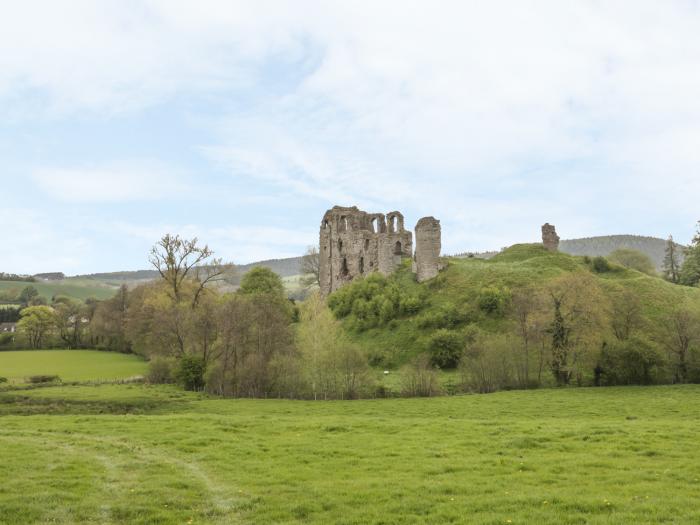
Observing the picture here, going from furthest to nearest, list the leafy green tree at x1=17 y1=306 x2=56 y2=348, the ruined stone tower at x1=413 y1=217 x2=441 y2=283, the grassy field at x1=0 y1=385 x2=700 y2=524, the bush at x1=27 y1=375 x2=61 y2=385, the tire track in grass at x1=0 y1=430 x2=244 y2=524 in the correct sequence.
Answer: the leafy green tree at x1=17 y1=306 x2=56 y2=348 < the ruined stone tower at x1=413 y1=217 x2=441 y2=283 < the bush at x1=27 y1=375 x2=61 y2=385 < the tire track in grass at x1=0 y1=430 x2=244 y2=524 < the grassy field at x1=0 y1=385 x2=700 y2=524

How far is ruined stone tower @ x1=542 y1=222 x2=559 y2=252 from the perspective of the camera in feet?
266

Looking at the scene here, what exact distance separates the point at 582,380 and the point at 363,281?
113 feet

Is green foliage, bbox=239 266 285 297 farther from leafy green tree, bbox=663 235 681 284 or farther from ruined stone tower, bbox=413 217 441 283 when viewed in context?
leafy green tree, bbox=663 235 681 284

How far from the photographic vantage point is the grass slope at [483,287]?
6162cm

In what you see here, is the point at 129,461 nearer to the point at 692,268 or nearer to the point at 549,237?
the point at 549,237

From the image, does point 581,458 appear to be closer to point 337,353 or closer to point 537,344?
point 337,353

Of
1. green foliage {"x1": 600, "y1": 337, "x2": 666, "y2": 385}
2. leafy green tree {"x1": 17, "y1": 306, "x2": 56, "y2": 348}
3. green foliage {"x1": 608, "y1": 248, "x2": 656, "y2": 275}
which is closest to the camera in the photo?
green foliage {"x1": 600, "y1": 337, "x2": 666, "y2": 385}

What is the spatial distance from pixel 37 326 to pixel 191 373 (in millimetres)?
66881

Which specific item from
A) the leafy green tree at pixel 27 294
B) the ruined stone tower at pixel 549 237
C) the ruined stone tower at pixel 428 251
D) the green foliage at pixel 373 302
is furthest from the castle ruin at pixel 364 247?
the leafy green tree at pixel 27 294

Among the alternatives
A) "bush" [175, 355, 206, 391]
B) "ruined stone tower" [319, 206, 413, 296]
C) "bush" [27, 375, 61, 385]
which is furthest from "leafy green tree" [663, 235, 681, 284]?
"bush" [27, 375, 61, 385]

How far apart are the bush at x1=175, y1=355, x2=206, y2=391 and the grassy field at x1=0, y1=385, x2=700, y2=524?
1524 cm

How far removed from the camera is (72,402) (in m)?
37.3

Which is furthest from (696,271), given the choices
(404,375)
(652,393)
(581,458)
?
(581,458)

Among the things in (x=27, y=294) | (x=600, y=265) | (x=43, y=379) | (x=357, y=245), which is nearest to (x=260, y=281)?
(x=357, y=245)
